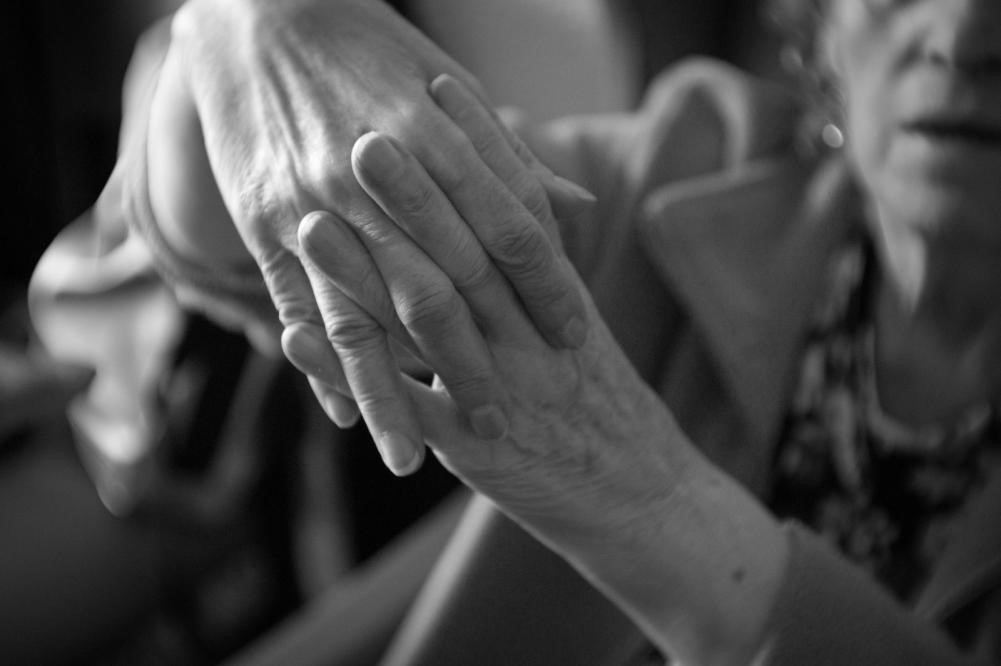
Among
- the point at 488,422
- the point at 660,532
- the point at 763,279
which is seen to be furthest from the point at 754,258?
the point at 488,422

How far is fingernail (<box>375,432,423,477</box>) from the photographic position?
50cm

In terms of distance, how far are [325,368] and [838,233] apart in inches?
24.2

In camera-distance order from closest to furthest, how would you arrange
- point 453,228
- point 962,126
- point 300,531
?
point 453,228
point 962,126
point 300,531

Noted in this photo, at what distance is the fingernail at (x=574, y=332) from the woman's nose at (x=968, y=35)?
0.42 m

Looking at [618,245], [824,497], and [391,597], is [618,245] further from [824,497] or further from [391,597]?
[391,597]

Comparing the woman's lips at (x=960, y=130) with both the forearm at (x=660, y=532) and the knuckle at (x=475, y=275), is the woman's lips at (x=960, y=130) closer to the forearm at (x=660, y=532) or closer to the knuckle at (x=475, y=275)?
the forearm at (x=660, y=532)

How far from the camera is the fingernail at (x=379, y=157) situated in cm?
48

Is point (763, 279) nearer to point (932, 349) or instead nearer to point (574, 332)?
point (932, 349)

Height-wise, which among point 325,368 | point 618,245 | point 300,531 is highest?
point 325,368

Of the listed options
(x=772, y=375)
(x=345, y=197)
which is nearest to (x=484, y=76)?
(x=772, y=375)

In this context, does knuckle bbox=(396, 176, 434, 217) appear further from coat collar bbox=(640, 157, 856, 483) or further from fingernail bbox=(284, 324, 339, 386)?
coat collar bbox=(640, 157, 856, 483)

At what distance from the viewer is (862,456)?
932 millimetres

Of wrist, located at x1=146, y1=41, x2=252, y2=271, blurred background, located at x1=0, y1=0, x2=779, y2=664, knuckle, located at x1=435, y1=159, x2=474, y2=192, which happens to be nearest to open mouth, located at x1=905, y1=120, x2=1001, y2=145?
knuckle, located at x1=435, y1=159, x2=474, y2=192

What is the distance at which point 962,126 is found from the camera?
74cm
